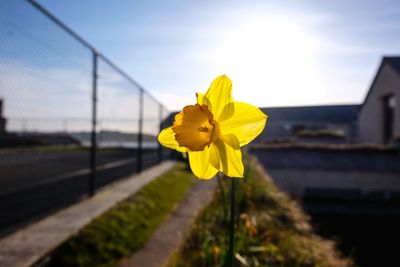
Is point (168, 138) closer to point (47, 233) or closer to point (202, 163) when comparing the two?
point (202, 163)

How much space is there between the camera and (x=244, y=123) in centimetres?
73

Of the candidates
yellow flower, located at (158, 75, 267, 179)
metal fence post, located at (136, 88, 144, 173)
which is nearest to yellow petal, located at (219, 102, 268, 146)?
yellow flower, located at (158, 75, 267, 179)

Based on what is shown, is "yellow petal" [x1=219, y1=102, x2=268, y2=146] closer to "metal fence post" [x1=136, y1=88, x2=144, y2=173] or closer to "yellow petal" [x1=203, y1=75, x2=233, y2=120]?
"yellow petal" [x1=203, y1=75, x2=233, y2=120]

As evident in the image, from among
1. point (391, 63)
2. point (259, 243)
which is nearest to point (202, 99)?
point (259, 243)

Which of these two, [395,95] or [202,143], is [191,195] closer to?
[202,143]

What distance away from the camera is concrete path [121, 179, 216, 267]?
295cm

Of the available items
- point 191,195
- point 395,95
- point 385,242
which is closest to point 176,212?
point 191,195

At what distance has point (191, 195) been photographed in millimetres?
6156

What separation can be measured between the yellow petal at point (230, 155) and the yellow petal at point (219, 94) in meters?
0.08

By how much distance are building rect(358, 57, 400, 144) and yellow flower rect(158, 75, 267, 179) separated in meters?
14.9

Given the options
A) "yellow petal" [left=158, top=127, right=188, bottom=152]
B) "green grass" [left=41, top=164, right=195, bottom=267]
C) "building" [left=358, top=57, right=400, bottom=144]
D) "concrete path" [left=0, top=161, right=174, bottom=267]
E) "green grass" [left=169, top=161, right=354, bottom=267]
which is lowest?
"green grass" [left=41, top=164, right=195, bottom=267]

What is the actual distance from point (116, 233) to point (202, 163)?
2935mm

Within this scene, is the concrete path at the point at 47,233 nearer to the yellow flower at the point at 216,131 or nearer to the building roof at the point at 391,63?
the yellow flower at the point at 216,131

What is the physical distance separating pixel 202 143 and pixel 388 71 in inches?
651
